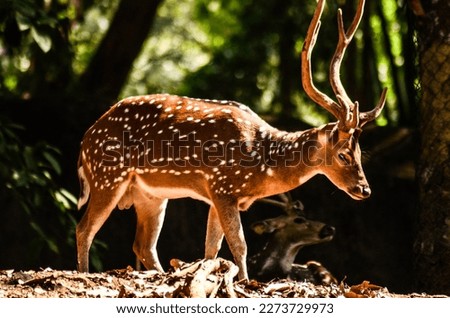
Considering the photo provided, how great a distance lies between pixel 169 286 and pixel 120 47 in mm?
6996

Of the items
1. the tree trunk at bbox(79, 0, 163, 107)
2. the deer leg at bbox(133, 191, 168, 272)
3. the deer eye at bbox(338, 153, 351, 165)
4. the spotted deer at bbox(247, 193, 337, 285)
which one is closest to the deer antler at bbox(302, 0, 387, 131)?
the deer eye at bbox(338, 153, 351, 165)

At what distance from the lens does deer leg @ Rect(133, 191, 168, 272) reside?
25.9 ft

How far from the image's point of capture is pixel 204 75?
15125 mm

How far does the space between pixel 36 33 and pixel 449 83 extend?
145 inches

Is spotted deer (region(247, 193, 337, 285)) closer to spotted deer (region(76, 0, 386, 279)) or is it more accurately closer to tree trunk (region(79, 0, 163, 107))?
spotted deer (region(76, 0, 386, 279))

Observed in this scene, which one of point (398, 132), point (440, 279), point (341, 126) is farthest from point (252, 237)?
point (341, 126)

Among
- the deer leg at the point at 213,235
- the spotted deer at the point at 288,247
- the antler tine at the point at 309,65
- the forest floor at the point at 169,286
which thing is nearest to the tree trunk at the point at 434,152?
the spotted deer at the point at 288,247

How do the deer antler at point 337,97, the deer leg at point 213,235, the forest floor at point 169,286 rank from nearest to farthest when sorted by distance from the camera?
the forest floor at point 169,286 → the deer antler at point 337,97 → the deer leg at point 213,235

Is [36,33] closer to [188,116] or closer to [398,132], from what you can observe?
[188,116]

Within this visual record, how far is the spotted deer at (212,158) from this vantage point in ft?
23.6

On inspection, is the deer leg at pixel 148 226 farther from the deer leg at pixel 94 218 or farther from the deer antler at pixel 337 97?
the deer antler at pixel 337 97

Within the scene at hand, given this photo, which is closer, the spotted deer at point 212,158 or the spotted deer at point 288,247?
the spotted deer at point 212,158

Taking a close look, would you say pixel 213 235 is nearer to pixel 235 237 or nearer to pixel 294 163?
pixel 235 237

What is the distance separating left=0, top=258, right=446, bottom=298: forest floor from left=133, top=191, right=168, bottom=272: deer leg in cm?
128
